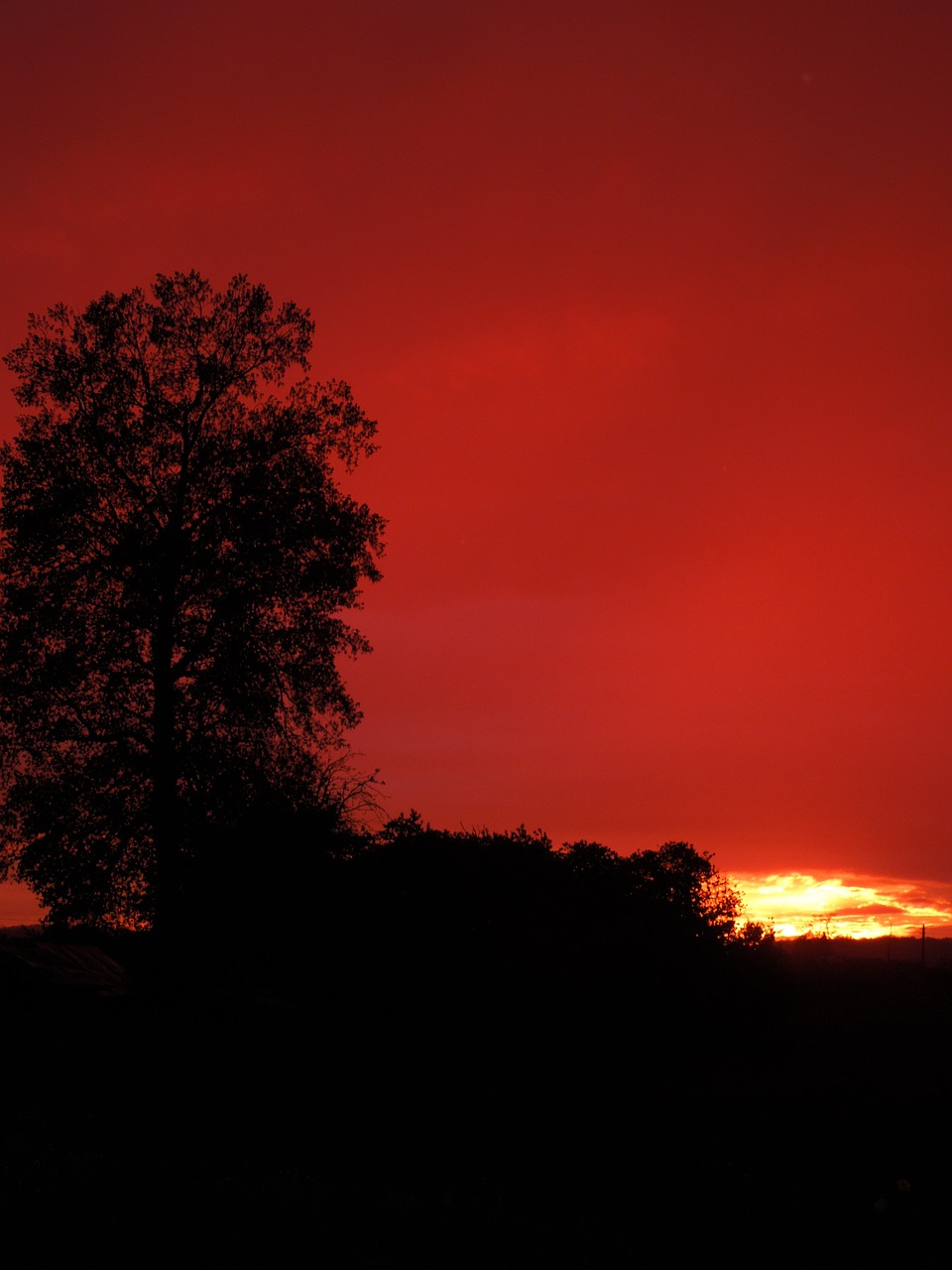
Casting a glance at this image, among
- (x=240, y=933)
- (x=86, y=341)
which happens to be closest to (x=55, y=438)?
(x=86, y=341)

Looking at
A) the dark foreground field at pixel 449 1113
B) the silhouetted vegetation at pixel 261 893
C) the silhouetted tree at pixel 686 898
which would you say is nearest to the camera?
the dark foreground field at pixel 449 1113

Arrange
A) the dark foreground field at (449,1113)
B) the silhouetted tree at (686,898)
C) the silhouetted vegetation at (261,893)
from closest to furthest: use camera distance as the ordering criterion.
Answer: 1. the dark foreground field at (449,1113)
2. the silhouetted vegetation at (261,893)
3. the silhouetted tree at (686,898)

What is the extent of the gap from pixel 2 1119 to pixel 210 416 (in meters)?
14.4

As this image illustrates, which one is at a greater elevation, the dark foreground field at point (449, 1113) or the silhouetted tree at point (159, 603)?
the silhouetted tree at point (159, 603)

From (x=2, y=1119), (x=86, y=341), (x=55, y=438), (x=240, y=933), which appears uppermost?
(x=86, y=341)

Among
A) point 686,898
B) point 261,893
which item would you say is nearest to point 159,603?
point 261,893

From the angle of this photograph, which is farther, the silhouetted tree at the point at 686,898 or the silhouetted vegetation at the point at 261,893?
the silhouetted tree at the point at 686,898

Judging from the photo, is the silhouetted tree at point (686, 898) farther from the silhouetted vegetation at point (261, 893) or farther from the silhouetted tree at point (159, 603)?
the silhouetted tree at point (159, 603)

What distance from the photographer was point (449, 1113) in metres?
14.8

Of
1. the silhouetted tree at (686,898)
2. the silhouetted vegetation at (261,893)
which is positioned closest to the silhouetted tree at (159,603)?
the silhouetted vegetation at (261,893)

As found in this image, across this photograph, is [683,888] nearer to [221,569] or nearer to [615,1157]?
[221,569]

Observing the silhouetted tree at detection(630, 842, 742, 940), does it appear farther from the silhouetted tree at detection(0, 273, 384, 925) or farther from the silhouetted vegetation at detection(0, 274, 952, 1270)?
the silhouetted tree at detection(0, 273, 384, 925)

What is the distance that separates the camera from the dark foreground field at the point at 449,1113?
9398 millimetres

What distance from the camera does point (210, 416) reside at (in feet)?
76.2
